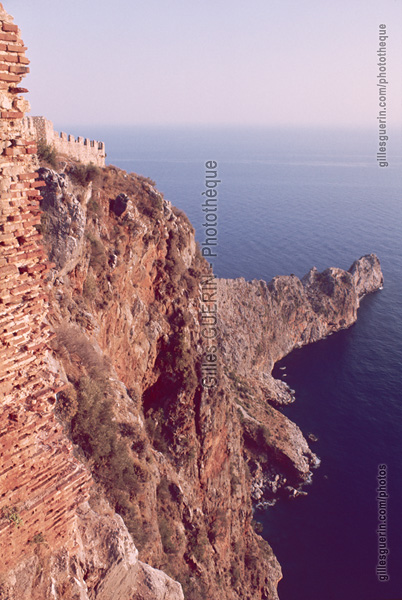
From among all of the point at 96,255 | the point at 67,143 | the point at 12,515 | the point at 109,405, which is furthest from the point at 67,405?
the point at 67,143

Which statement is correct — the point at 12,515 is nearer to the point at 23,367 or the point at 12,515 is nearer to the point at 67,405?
the point at 23,367

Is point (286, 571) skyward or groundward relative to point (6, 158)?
groundward

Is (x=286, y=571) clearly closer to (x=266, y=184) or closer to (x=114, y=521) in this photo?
(x=114, y=521)

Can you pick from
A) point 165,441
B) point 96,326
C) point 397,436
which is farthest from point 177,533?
point 397,436

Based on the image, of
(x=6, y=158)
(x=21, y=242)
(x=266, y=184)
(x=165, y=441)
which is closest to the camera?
(x=6, y=158)

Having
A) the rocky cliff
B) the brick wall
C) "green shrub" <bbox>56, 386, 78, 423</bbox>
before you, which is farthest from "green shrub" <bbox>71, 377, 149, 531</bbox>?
the brick wall

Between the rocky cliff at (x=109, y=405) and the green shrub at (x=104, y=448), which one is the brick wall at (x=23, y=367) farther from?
the green shrub at (x=104, y=448)
